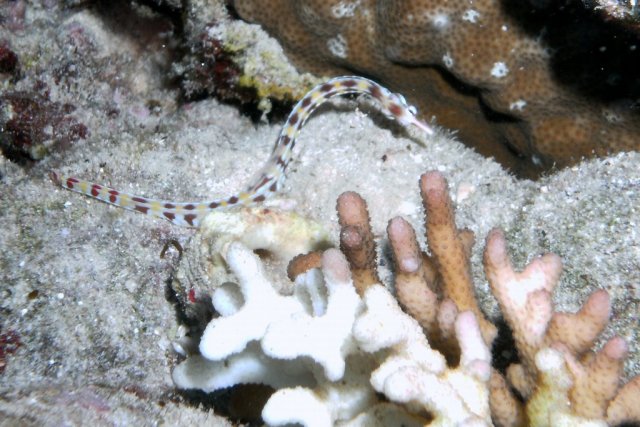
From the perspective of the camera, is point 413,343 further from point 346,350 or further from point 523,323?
point 523,323

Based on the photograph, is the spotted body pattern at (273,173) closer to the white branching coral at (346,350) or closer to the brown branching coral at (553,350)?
the white branching coral at (346,350)

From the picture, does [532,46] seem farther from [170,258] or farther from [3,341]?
[3,341]

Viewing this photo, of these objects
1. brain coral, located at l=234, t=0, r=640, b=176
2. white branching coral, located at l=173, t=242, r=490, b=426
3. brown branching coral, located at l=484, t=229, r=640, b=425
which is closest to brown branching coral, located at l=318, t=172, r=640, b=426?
brown branching coral, located at l=484, t=229, r=640, b=425

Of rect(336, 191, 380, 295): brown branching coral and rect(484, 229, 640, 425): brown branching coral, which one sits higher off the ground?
rect(484, 229, 640, 425): brown branching coral

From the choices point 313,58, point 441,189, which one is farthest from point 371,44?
point 441,189

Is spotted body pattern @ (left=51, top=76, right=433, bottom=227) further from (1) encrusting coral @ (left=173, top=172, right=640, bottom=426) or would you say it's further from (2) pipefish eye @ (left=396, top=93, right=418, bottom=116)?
(1) encrusting coral @ (left=173, top=172, right=640, bottom=426)

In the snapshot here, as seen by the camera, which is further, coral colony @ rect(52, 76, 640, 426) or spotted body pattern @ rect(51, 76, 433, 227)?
spotted body pattern @ rect(51, 76, 433, 227)
